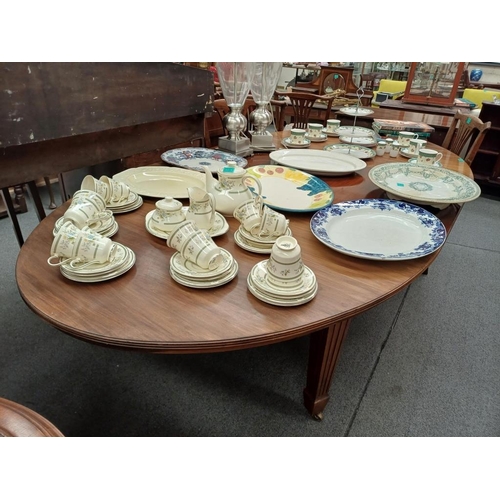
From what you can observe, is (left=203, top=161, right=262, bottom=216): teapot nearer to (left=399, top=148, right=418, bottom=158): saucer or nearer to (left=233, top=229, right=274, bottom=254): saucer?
(left=233, top=229, right=274, bottom=254): saucer

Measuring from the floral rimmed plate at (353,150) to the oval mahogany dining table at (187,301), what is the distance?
819mm

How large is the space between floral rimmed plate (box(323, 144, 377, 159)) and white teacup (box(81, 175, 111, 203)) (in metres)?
1.05

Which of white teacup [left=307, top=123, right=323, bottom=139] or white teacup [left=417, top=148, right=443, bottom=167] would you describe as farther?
white teacup [left=307, top=123, right=323, bottom=139]

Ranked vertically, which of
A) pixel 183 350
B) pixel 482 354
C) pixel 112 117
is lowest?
pixel 482 354

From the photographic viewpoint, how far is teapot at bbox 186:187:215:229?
84 centimetres

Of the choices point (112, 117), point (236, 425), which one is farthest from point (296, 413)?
point (112, 117)

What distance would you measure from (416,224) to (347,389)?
26.4 inches

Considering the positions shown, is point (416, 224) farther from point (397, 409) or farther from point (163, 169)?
point (163, 169)

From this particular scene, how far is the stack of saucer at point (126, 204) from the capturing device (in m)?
0.99

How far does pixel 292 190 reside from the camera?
1.16m

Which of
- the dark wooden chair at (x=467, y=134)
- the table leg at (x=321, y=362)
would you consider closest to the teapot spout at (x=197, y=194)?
the table leg at (x=321, y=362)

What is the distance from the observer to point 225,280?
72 cm

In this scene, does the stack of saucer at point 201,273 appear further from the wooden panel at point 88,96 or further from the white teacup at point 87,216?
the wooden panel at point 88,96

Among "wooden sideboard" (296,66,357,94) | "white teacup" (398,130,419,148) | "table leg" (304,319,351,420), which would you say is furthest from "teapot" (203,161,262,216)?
"wooden sideboard" (296,66,357,94)
